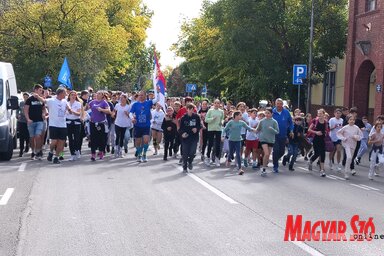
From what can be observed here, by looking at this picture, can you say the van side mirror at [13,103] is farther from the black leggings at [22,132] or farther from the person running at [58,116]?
the black leggings at [22,132]

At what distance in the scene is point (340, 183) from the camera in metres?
14.9

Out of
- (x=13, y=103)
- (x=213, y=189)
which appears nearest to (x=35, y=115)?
(x=13, y=103)

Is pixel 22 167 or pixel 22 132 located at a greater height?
pixel 22 132

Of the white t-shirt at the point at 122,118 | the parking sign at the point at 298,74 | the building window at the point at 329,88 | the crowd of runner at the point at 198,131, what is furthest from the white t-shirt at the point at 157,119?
the building window at the point at 329,88

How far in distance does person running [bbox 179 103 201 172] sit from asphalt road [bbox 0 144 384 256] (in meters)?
0.42

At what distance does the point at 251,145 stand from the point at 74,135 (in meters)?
4.60

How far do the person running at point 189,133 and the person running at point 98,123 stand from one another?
2.53m

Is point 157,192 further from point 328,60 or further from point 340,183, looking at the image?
point 328,60

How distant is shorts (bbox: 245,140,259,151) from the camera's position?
1739 centimetres

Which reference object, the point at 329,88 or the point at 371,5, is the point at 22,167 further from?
the point at 329,88

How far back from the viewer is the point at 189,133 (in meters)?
15.9

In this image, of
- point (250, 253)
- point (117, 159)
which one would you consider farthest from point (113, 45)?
point (250, 253)

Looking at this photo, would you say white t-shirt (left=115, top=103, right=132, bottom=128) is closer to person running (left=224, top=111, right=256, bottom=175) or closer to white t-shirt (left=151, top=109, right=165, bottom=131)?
white t-shirt (left=151, top=109, right=165, bottom=131)

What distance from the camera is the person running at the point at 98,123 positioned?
57.1 feet
